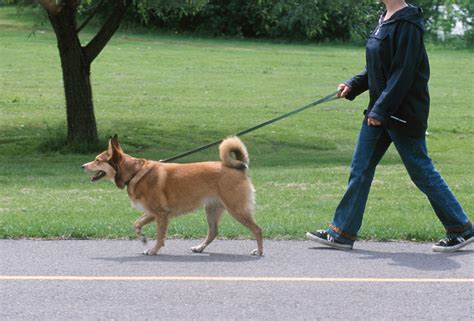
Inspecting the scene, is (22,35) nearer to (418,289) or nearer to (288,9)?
(288,9)

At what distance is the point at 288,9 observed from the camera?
19.1 metres

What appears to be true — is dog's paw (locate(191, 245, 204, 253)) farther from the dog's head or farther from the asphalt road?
the dog's head

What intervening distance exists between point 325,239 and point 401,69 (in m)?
1.56

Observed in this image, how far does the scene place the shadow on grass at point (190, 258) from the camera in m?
8.03

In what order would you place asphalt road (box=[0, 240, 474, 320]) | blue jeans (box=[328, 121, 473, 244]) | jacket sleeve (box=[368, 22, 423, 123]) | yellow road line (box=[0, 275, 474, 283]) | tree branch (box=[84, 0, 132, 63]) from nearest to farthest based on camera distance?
asphalt road (box=[0, 240, 474, 320]) → yellow road line (box=[0, 275, 474, 283]) → jacket sleeve (box=[368, 22, 423, 123]) → blue jeans (box=[328, 121, 473, 244]) → tree branch (box=[84, 0, 132, 63])

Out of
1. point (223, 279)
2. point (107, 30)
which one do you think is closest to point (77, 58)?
point (107, 30)

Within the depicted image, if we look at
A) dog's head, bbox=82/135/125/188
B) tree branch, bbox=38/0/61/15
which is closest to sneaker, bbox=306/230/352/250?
dog's head, bbox=82/135/125/188

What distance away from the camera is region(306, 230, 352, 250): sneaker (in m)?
8.48

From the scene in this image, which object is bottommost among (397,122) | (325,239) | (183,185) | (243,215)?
(325,239)

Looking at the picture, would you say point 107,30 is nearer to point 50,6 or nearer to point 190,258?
point 50,6

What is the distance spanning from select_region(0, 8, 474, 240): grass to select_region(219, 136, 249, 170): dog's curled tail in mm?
855

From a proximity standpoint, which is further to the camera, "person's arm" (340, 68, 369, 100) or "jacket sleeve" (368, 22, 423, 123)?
"person's arm" (340, 68, 369, 100)

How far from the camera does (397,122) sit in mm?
8164

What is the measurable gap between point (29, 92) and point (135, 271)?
20.4 meters
